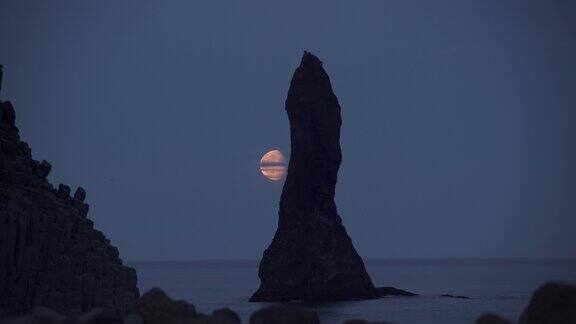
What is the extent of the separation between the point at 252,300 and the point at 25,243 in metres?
53.6

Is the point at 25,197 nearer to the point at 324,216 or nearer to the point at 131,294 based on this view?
the point at 131,294

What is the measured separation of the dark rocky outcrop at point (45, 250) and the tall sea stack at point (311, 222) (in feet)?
135

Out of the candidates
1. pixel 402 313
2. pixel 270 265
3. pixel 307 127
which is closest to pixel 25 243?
pixel 402 313

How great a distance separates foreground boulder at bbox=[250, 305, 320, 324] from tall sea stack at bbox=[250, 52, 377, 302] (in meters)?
54.9

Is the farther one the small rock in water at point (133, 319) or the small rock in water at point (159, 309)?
the small rock in water at point (159, 309)

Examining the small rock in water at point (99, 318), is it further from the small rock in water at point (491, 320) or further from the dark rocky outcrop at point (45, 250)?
the small rock in water at point (491, 320)

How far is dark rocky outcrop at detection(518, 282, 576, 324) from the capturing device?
1952 cm

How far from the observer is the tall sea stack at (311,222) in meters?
75.6

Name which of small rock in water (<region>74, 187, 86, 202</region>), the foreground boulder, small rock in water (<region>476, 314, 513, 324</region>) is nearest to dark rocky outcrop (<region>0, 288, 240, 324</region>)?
the foreground boulder

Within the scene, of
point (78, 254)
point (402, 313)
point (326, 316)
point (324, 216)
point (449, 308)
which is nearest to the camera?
point (78, 254)

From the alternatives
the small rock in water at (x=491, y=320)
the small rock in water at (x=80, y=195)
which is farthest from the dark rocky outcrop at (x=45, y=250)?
the small rock in water at (x=491, y=320)

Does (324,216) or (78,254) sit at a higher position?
(324,216)

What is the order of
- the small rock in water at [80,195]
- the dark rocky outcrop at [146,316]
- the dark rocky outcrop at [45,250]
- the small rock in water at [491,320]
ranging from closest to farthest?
the dark rocky outcrop at [146,316] → the small rock in water at [491,320] → the dark rocky outcrop at [45,250] → the small rock in water at [80,195]

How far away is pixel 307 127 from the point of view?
83875mm
